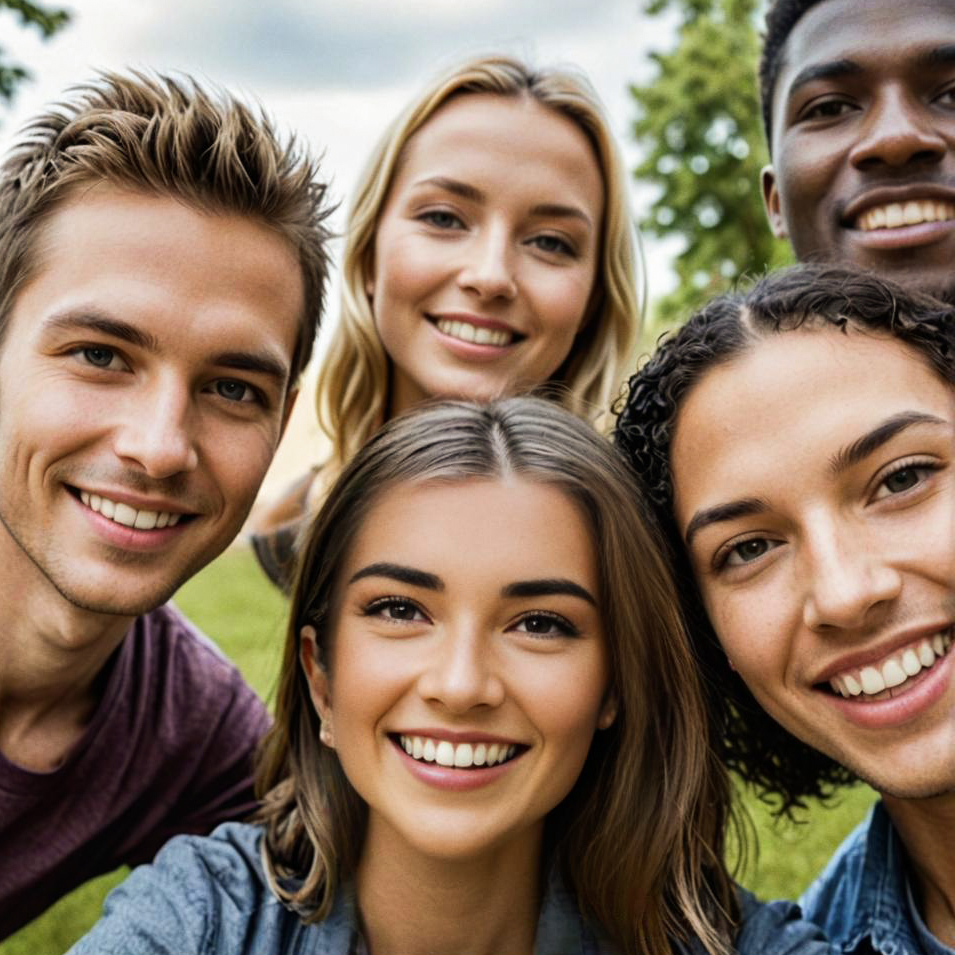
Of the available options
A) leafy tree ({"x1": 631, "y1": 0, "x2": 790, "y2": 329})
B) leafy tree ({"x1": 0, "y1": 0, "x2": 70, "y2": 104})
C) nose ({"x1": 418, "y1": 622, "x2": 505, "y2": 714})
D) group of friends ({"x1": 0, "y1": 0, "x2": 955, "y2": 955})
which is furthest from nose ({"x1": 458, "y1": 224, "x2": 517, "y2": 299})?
leafy tree ({"x1": 631, "y1": 0, "x2": 790, "y2": 329})

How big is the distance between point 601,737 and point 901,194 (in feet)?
7.32

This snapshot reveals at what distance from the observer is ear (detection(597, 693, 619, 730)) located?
3.06m

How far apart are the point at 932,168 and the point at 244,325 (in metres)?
2.45

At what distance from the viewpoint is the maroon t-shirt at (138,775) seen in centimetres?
367

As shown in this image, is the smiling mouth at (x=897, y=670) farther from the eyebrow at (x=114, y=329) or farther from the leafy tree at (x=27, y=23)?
the leafy tree at (x=27, y=23)

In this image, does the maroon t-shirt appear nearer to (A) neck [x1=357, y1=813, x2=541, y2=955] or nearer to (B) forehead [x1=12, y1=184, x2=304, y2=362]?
(A) neck [x1=357, y1=813, x2=541, y2=955]

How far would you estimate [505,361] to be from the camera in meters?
4.55

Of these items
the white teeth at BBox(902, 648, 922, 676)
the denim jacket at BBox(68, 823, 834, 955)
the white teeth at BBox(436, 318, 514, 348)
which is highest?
the white teeth at BBox(436, 318, 514, 348)

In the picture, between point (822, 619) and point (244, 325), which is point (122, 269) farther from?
point (822, 619)

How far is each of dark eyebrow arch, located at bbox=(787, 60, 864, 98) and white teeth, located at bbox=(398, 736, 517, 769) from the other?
2.71 meters

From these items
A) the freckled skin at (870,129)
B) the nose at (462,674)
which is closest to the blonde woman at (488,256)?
the freckled skin at (870,129)

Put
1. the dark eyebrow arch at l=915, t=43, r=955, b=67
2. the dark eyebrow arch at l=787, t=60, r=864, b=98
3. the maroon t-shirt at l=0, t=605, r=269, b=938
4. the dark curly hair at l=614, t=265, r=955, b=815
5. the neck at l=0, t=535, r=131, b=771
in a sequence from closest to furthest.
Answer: the dark curly hair at l=614, t=265, r=955, b=815 → the neck at l=0, t=535, r=131, b=771 → the maroon t-shirt at l=0, t=605, r=269, b=938 → the dark eyebrow arch at l=915, t=43, r=955, b=67 → the dark eyebrow arch at l=787, t=60, r=864, b=98

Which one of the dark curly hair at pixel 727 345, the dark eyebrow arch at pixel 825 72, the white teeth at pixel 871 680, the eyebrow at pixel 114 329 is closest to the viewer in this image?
the white teeth at pixel 871 680

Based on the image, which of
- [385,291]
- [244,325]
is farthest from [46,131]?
[385,291]
